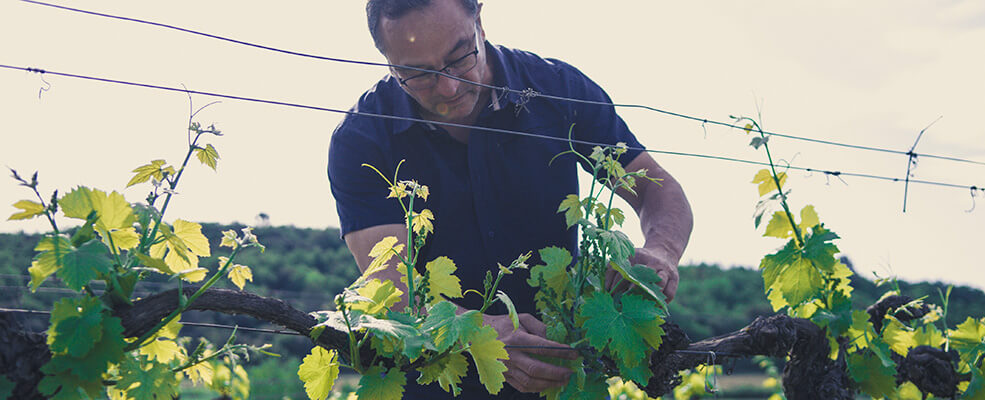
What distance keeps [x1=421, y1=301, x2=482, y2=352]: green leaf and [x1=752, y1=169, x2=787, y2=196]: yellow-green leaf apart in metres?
1.32

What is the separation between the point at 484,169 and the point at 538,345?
108 cm

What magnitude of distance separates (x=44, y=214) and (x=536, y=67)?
7.09ft

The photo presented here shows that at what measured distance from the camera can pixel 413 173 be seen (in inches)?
115

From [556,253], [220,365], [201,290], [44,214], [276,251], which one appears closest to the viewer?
[44,214]

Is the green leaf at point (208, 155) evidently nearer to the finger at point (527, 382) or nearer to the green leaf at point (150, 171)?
the green leaf at point (150, 171)

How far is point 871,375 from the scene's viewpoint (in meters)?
2.79

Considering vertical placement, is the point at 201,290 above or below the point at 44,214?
below

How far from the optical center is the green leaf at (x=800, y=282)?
2443mm

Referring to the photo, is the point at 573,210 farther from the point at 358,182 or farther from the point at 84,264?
the point at 84,264

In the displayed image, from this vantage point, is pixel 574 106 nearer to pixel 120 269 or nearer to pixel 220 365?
pixel 120 269

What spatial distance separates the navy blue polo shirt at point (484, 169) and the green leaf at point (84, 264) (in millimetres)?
1427

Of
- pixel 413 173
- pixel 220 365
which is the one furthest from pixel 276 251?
pixel 413 173

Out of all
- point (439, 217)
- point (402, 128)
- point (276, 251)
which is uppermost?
point (402, 128)

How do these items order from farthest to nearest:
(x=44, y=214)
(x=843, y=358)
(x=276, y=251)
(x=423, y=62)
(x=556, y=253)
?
(x=276, y=251) → (x=843, y=358) → (x=423, y=62) → (x=556, y=253) → (x=44, y=214)
